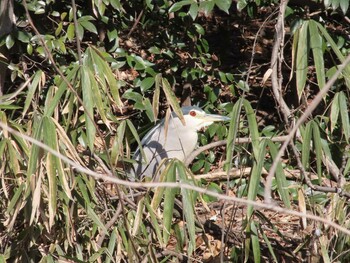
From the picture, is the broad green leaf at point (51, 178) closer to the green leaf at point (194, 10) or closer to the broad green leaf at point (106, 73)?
the broad green leaf at point (106, 73)

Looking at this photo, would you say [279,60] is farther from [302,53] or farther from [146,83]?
[146,83]

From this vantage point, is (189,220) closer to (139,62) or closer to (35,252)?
(35,252)

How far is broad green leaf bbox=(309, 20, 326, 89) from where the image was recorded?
9.59ft

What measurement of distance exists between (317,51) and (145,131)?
1.59 metres

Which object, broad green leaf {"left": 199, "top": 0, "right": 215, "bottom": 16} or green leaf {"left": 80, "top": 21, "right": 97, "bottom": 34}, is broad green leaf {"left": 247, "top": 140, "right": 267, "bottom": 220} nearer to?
broad green leaf {"left": 199, "top": 0, "right": 215, "bottom": 16}

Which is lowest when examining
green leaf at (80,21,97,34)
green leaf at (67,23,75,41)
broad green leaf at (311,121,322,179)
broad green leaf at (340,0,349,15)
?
green leaf at (67,23,75,41)

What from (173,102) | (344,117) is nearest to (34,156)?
(173,102)

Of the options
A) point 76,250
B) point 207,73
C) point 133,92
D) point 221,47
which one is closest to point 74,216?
point 76,250

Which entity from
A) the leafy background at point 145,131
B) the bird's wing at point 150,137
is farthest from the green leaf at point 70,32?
the bird's wing at point 150,137

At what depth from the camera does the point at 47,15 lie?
4.65 meters

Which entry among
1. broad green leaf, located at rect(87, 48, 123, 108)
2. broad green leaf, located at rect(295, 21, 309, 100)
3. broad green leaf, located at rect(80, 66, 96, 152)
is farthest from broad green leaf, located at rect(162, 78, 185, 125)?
broad green leaf, located at rect(295, 21, 309, 100)

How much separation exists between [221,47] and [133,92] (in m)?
1.36

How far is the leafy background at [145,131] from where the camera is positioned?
116 inches

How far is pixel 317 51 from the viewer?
2.93 m
